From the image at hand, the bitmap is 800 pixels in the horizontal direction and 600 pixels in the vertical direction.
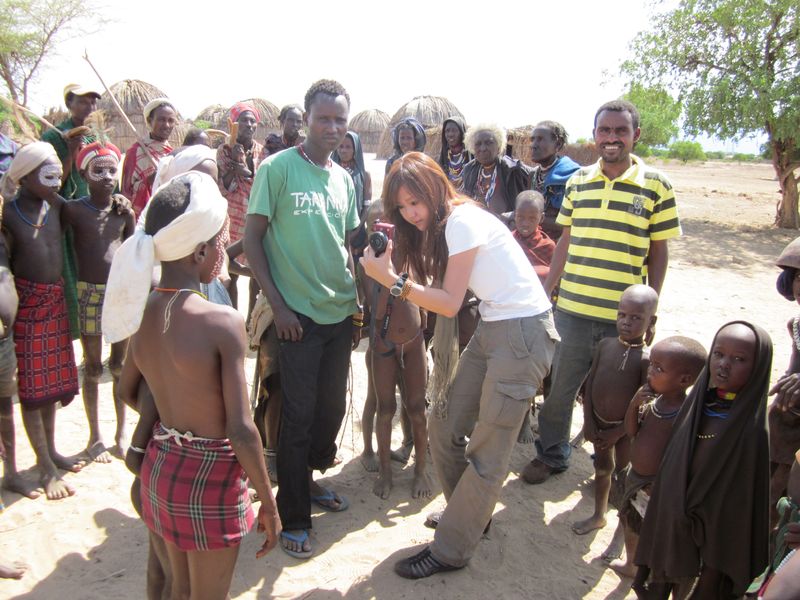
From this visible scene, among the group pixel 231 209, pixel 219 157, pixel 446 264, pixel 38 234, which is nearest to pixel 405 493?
pixel 446 264

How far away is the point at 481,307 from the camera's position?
2934 mm

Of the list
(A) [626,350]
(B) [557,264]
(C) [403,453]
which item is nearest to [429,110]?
(B) [557,264]

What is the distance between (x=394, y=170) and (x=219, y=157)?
3.61m

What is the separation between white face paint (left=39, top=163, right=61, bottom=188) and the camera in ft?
11.0

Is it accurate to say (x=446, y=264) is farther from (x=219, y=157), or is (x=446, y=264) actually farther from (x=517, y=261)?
(x=219, y=157)

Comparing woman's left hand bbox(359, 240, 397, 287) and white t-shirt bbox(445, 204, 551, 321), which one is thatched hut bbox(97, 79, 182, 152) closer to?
woman's left hand bbox(359, 240, 397, 287)

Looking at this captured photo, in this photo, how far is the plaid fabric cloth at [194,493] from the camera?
6.49 feet

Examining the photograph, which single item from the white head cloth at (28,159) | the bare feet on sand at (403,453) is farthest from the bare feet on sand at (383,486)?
the white head cloth at (28,159)

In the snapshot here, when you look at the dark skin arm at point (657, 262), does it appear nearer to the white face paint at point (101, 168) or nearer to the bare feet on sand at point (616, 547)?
the bare feet on sand at point (616, 547)

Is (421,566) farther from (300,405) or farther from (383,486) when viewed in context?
(300,405)

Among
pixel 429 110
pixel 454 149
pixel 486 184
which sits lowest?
pixel 486 184

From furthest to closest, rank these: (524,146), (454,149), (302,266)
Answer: (524,146)
(454,149)
(302,266)

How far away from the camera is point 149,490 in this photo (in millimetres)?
2041

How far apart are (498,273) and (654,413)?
0.93 metres
